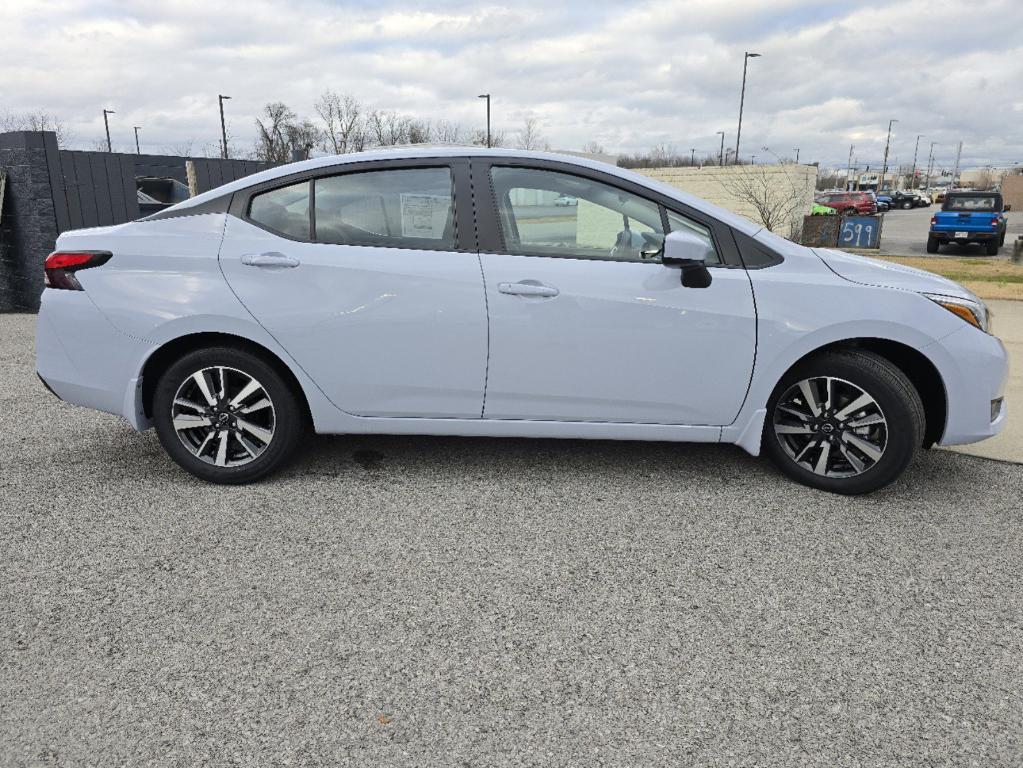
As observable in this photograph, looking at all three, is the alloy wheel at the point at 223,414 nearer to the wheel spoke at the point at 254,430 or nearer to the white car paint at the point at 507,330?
the wheel spoke at the point at 254,430

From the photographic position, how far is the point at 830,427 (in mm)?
3674

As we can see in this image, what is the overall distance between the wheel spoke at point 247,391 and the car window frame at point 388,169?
72 cm

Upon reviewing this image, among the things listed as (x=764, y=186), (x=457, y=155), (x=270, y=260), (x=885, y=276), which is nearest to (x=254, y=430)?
(x=270, y=260)

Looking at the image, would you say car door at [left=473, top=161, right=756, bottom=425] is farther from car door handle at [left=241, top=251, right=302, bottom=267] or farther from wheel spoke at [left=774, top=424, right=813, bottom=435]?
car door handle at [left=241, top=251, right=302, bottom=267]

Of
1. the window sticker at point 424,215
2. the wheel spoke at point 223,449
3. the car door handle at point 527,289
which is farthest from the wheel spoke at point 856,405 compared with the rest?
the wheel spoke at point 223,449

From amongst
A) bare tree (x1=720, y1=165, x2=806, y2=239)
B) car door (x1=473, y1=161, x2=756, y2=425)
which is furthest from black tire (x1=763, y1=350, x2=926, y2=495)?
bare tree (x1=720, y1=165, x2=806, y2=239)

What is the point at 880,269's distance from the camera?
12.2 ft

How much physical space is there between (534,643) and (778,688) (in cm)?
78

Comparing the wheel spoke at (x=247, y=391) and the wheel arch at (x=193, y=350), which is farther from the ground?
the wheel arch at (x=193, y=350)

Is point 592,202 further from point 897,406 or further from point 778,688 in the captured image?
point 778,688

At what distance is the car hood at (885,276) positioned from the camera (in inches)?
141

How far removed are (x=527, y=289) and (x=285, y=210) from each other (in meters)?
1.26

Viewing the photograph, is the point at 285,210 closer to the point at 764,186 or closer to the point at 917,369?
the point at 917,369

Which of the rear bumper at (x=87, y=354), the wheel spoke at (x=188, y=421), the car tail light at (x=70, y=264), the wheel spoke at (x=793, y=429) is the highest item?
the car tail light at (x=70, y=264)
